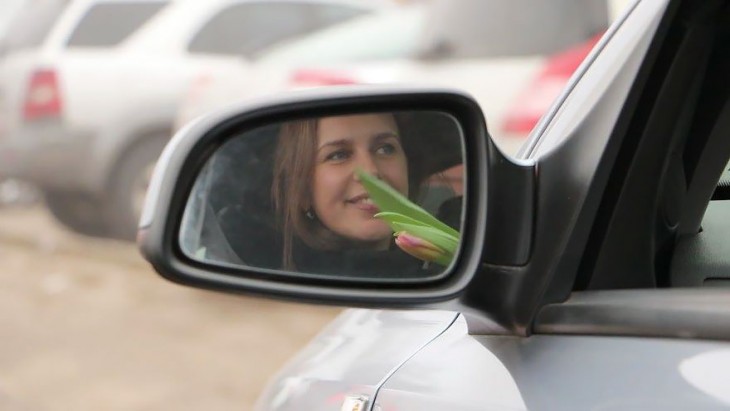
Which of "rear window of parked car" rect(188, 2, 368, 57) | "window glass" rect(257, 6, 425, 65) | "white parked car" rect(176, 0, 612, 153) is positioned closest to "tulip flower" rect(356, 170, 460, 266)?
"white parked car" rect(176, 0, 612, 153)

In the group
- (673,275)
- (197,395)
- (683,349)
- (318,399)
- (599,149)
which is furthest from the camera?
(197,395)

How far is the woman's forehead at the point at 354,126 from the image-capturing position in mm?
1655

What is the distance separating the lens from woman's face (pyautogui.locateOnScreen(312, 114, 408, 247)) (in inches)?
64.7

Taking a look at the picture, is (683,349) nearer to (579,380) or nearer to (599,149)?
(579,380)

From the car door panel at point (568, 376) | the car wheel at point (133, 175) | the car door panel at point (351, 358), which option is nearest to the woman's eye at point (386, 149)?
the car door panel at point (568, 376)

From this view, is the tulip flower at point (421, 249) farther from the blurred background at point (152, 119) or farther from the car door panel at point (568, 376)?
the blurred background at point (152, 119)

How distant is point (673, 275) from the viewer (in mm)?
Result: 1787

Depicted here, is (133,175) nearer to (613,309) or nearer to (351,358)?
(351,358)

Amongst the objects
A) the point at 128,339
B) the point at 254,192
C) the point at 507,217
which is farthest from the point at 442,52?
the point at 507,217

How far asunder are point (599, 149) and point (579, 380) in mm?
289

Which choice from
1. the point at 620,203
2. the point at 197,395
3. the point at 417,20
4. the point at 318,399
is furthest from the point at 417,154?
the point at 417,20

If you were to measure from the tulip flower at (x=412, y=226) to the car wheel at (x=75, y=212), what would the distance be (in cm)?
865

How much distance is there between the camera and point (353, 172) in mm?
1646

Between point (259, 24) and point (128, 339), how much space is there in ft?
11.8
